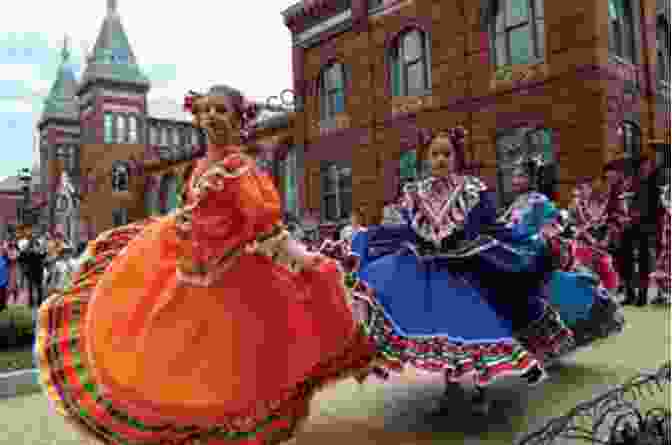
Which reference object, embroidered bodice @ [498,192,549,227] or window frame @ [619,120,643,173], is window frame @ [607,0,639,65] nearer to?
window frame @ [619,120,643,173]

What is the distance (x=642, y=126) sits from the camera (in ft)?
50.5

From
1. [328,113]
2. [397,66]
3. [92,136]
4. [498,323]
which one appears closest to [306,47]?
[328,113]

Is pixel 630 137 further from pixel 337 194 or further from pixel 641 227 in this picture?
pixel 337 194

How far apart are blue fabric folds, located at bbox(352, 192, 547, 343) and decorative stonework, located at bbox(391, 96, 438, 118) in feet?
43.2

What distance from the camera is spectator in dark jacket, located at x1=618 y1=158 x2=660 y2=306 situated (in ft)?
31.6

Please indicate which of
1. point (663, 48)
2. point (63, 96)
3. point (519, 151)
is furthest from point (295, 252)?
point (63, 96)

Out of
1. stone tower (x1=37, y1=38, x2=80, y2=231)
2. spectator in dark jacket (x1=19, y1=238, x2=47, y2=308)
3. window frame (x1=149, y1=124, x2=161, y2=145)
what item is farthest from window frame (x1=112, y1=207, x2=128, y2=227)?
spectator in dark jacket (x1=19, y1=238, x2=47, y2=308)

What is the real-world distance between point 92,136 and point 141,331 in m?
40.8

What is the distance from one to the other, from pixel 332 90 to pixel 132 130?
83.8 ft

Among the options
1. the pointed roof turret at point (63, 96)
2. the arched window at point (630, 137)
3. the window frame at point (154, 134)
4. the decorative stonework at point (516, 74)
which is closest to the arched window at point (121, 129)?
the window frame at point (154, 134)

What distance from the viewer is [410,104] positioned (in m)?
17.4

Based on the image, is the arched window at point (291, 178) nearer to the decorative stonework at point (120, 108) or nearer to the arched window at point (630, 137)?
the arched window at point (630, 137)

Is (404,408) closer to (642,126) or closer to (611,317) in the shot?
(611,317)

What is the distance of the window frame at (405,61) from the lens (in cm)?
1711
